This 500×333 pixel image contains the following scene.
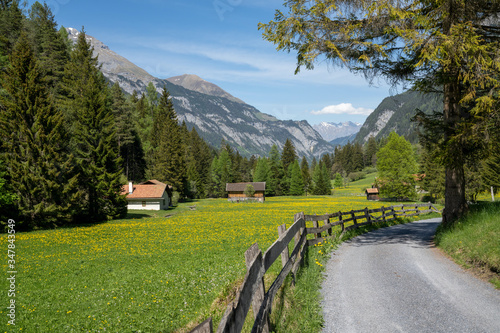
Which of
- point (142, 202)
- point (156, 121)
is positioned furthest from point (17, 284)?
point (156, 121)

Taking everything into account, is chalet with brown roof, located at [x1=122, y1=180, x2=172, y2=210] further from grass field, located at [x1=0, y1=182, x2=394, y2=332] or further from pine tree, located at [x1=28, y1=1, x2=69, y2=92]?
grass field, located at [x1=0, y1=182, x2=394, y2=332]

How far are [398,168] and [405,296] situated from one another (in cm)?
5996

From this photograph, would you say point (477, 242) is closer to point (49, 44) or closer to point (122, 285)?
point (122, 285)

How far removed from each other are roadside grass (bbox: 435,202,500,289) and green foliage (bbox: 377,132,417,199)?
51613 millimetres

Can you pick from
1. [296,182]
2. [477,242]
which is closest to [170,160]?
[296,182]

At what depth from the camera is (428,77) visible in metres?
12.0

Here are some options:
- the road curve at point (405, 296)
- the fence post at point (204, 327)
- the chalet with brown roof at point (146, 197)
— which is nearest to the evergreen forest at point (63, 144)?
the road curve at point (405, 296)

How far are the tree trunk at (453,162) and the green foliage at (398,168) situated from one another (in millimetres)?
51368

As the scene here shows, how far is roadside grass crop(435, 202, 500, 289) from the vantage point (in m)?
7.95

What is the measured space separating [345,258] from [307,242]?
1.51 m

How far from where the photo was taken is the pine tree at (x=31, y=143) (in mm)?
28078

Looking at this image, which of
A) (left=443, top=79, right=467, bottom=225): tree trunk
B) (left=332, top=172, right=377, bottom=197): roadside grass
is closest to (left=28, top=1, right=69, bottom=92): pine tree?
(left=443, top=79, right=467, bottom=225): tree trunk

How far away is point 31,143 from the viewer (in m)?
28.7

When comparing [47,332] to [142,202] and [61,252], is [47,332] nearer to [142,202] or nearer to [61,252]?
[61,252]
